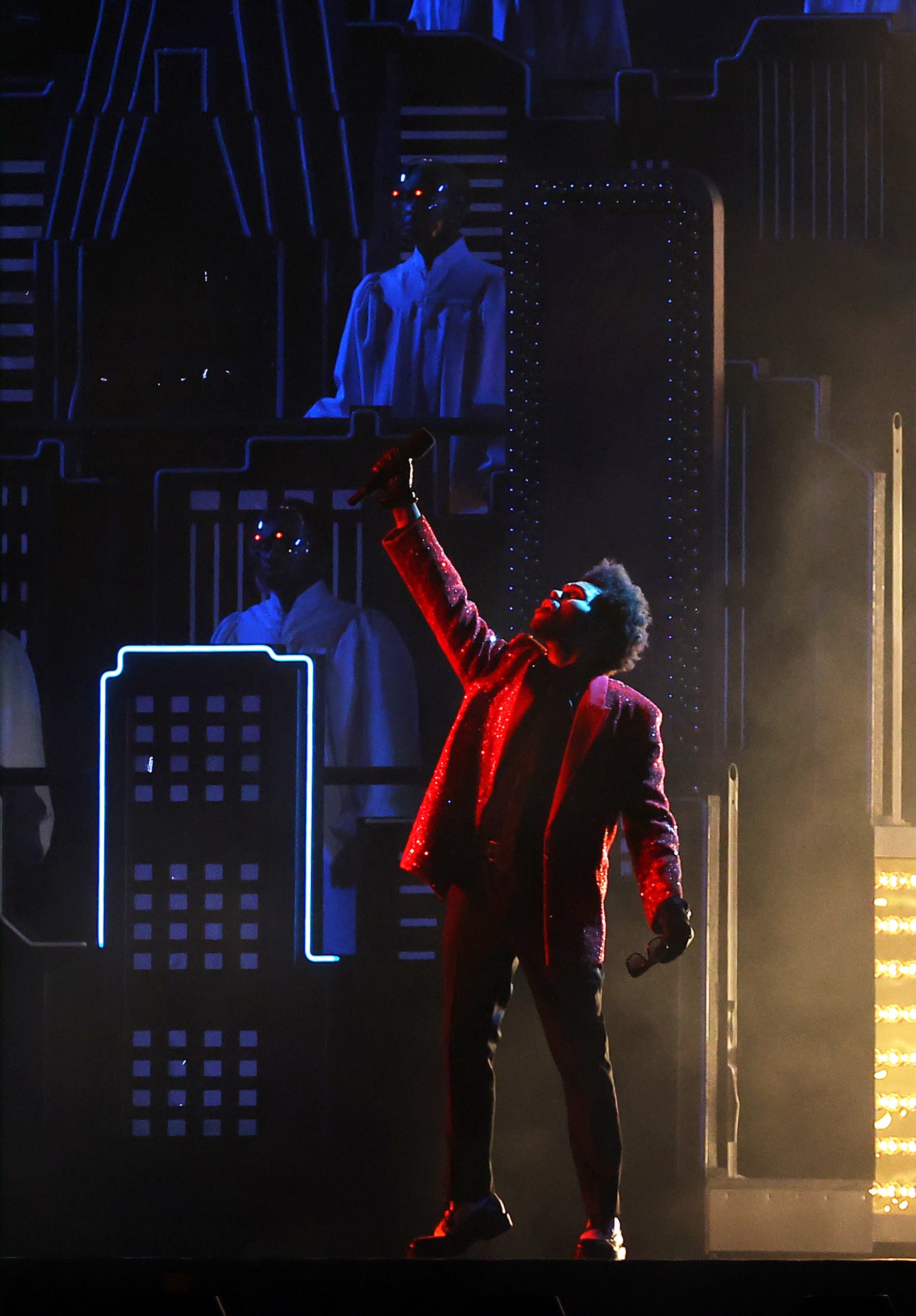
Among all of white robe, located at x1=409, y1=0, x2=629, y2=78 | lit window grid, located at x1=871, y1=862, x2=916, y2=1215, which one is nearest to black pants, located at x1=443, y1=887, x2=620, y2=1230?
lit window grid, located at x1=871, y1=862, x2=916, y2=1215

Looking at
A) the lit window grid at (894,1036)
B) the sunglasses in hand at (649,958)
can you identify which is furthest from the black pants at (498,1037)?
the lit window grid at (894,1036)

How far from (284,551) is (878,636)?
1262 millimetres

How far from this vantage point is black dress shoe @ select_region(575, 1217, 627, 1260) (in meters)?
2.79

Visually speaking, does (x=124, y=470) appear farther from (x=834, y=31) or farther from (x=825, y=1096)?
(x=825, y=1096)

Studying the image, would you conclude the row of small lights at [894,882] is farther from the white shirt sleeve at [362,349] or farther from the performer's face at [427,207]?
the performer's face at [427,207]

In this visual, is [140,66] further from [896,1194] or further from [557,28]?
[896,1194]

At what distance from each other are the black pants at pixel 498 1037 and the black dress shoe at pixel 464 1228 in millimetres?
23

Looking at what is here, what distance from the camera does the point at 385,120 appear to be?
3.10 meters

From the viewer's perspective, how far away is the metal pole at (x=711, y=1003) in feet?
9.73

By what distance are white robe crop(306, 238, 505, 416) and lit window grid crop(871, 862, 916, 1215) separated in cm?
133

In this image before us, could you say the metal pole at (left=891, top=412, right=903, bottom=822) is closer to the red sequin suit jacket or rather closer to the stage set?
the stage set

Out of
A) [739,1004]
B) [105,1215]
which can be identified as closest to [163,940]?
[105,1215]

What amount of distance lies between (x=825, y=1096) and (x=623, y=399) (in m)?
1.50

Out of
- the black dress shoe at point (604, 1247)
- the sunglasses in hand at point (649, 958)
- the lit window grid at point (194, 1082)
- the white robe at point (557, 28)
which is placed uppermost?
the white robe at point (557, 28)
